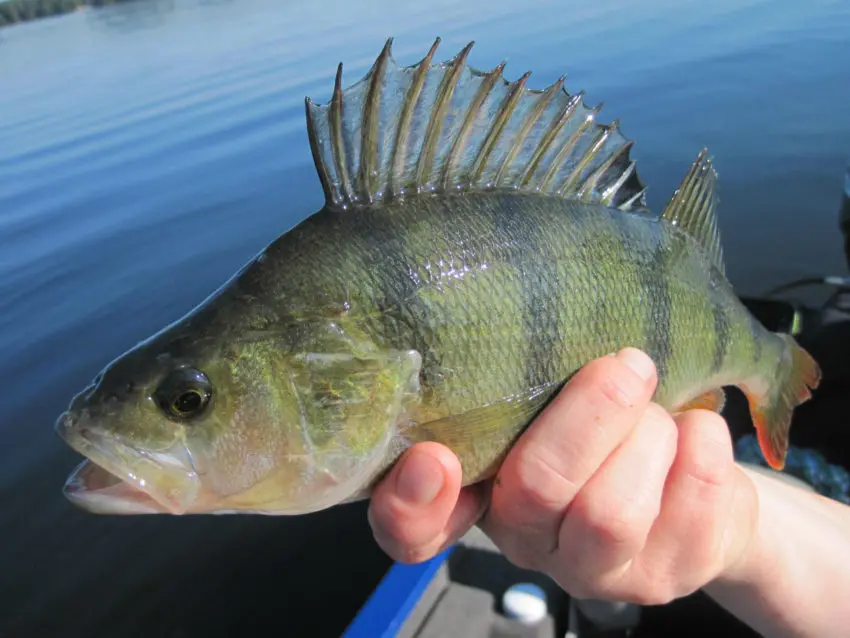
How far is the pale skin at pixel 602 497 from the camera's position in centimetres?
122

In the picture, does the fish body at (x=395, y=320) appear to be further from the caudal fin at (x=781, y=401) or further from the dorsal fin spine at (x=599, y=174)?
the caudal fin at (x=781, y=401)

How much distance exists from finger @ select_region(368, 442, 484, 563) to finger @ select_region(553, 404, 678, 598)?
25 cm

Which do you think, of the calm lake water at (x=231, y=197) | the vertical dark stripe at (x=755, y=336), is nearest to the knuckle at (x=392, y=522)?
the vertical dark stripe at (x=755, y=336)

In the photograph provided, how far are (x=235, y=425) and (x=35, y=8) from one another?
69806 mm

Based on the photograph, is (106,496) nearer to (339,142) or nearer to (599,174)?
(339,142)

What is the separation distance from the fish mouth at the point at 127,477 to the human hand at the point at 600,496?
378 millimetres

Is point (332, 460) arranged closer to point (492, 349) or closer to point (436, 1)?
point (492, 349)

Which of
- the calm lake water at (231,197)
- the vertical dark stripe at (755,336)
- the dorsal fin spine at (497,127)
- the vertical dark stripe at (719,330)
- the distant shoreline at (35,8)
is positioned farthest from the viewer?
the distant shoreline at (35,8)

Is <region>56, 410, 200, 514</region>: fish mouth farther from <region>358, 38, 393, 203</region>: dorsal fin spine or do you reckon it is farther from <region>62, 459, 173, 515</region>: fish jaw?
<region>358, 38, 393, 203</region>: dorsal fin spine

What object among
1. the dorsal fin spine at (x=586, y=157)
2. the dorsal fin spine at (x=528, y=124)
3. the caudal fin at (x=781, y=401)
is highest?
the dorsal fin spine at (x=528, y=124)

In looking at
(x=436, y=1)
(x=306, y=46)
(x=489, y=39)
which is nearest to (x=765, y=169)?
(x=489, y=39)

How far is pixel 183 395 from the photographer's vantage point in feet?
3.69

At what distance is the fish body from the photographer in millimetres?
1125

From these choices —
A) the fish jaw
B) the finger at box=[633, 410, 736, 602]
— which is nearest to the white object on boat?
the finger at box=[633, 410, 736, 602]
